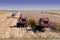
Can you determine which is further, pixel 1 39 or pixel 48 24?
pixel 48 24

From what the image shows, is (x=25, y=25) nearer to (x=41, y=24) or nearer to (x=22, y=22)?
(x=22, y=22)

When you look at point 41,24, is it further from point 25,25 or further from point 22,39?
point 22,39

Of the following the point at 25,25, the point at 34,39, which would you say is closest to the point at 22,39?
the point at 34,39

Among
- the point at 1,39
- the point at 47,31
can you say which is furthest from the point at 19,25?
the point at 1,39

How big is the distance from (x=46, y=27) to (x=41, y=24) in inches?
31.2

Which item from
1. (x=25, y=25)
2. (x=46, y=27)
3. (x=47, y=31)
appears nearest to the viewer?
(x=47, y=31)

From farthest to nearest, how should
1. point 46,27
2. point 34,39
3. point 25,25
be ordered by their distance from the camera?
point 25,25 < point 46,27 < point 34,39

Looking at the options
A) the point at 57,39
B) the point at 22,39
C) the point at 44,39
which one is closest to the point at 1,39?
the point at 22,39

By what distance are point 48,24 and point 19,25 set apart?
6.34 m

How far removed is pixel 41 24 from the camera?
26.7m

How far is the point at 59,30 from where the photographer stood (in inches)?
1040

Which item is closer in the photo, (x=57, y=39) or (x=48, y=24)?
(x=57, y=39)

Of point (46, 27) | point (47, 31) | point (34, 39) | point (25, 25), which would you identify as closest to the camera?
point (34, 39)

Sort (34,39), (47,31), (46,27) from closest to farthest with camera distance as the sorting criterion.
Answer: (34,39) → (47,31) → (46,27)
